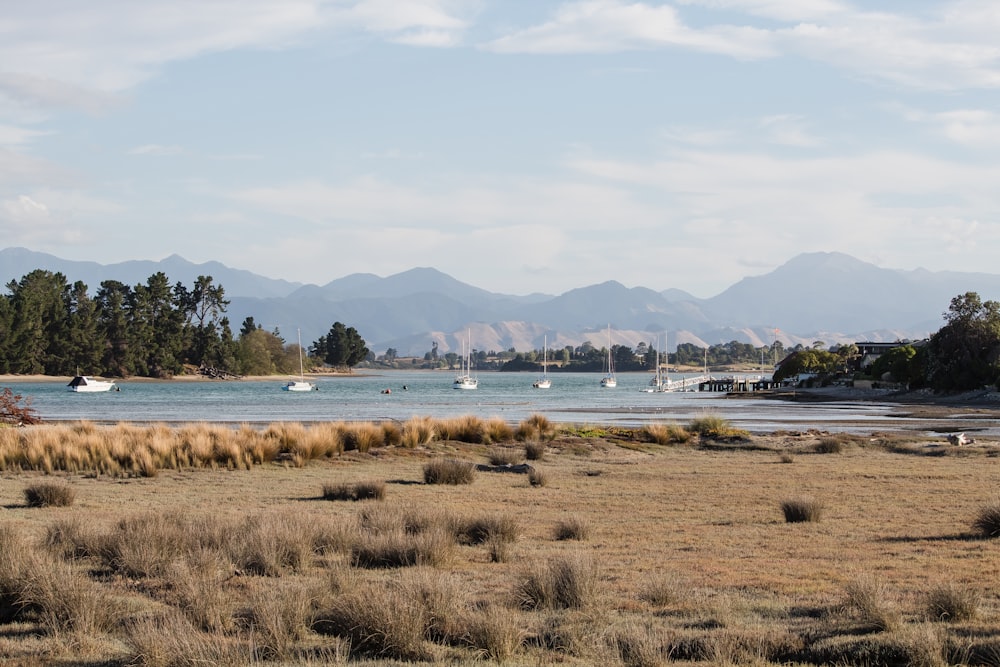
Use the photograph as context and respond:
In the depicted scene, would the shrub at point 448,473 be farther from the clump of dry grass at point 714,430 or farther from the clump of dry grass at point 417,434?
the clump of dry grass at point 714,430

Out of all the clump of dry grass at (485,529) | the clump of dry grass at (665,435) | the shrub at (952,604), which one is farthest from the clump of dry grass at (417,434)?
the shrub at (952,604)

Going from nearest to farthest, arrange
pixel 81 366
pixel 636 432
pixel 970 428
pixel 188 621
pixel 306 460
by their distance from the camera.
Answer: pixel 188 621 → pixel 306 460 → pixel 636 432 → pixel 970 428 → pixel 81 366

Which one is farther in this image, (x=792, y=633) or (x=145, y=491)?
(x=145, y=491)

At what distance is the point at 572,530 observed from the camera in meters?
15.2

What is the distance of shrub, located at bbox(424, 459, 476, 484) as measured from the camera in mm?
23109

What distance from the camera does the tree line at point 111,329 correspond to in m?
140

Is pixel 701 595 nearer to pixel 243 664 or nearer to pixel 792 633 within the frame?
pixel 792 633

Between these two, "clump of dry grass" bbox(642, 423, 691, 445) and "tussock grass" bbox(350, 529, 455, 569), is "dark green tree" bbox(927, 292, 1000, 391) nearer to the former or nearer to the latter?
"clump of dry grass" bbox(642, 423, 691, 445)

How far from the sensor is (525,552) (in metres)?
13.8

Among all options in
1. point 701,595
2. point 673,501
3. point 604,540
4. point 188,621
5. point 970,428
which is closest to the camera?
point 188,621

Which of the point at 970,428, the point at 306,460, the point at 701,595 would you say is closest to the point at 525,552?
the point at 701,595

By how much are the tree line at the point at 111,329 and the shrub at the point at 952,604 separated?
142 metres

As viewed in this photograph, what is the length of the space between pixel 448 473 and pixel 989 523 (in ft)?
37.0

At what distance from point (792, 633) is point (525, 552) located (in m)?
5.08
